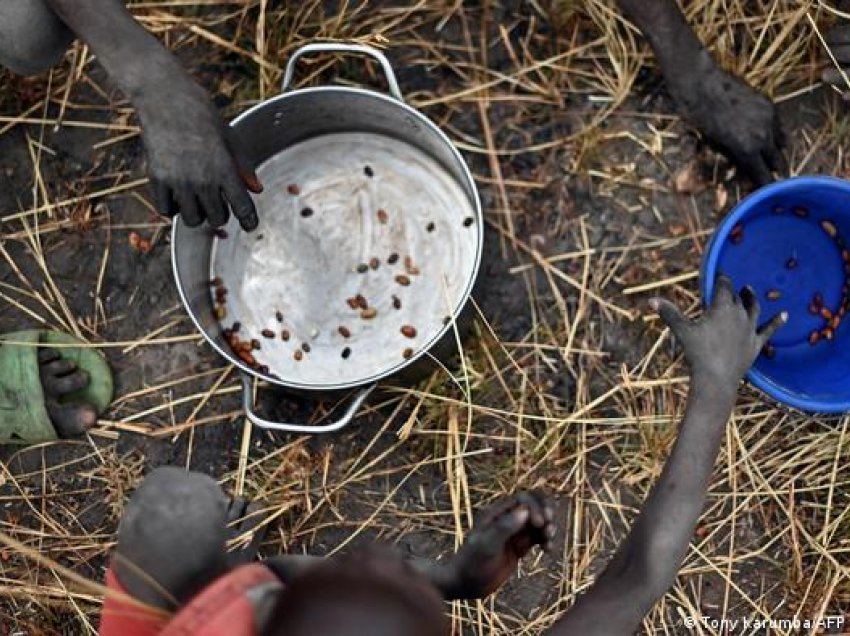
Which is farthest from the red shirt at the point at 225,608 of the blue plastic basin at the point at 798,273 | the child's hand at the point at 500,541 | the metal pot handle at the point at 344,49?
the blue plastic basin at the point at 798,273

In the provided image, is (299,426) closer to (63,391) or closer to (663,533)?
(63,391)

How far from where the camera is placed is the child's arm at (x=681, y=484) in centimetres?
193

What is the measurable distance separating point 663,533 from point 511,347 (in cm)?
74

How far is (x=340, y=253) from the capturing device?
8.63ft

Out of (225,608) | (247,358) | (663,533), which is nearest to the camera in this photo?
(225,608)

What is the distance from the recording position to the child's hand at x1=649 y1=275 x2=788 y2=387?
2.03 meters

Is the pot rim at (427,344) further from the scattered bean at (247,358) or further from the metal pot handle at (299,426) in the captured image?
the scattered bean at (247,358)

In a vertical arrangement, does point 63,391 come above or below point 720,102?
below

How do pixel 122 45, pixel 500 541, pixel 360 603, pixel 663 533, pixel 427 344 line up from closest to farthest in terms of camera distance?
pixel 360 603
pixel 500 541
pixel 663 533
pixel 122 45
pixel 427 344

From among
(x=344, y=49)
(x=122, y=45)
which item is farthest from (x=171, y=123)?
(x=344, y=49)

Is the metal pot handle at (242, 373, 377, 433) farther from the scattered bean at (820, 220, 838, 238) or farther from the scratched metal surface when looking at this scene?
the scattered bean at (820, 220, 838, 238)

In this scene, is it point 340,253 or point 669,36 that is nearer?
point 669,36

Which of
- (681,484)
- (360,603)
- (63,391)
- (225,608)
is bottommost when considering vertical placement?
(63,391)

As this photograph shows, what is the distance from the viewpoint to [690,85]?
2502 mm
